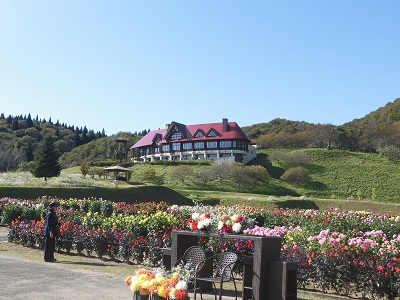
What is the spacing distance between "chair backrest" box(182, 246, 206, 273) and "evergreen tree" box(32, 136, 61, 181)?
36.6 meters

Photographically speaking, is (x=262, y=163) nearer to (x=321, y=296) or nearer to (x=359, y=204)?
(x=359, y=204)

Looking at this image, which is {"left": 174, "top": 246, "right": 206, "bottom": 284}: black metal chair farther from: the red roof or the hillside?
the hillside

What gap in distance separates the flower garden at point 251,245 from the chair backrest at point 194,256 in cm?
39

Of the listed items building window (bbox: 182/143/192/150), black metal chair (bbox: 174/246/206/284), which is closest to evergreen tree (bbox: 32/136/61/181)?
building window (bbox: 182/143/192/150)

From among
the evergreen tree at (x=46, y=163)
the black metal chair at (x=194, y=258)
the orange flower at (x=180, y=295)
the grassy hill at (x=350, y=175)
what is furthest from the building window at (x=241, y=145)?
the orange flower at (x=180, y=295)

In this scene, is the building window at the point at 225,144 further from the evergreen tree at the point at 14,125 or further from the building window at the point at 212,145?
the evergreen tree at the point at 14,125

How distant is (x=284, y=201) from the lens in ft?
106

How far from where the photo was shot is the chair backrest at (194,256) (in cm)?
670

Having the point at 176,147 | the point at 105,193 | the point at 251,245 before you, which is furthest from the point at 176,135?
the point at 251,245

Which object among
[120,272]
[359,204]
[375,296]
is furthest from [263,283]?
[359,204]

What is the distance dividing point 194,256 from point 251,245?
2804mm

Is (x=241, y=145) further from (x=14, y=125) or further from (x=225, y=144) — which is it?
(x=14, y=125)

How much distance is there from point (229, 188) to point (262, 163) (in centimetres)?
1881

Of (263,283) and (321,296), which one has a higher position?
(263,283)
